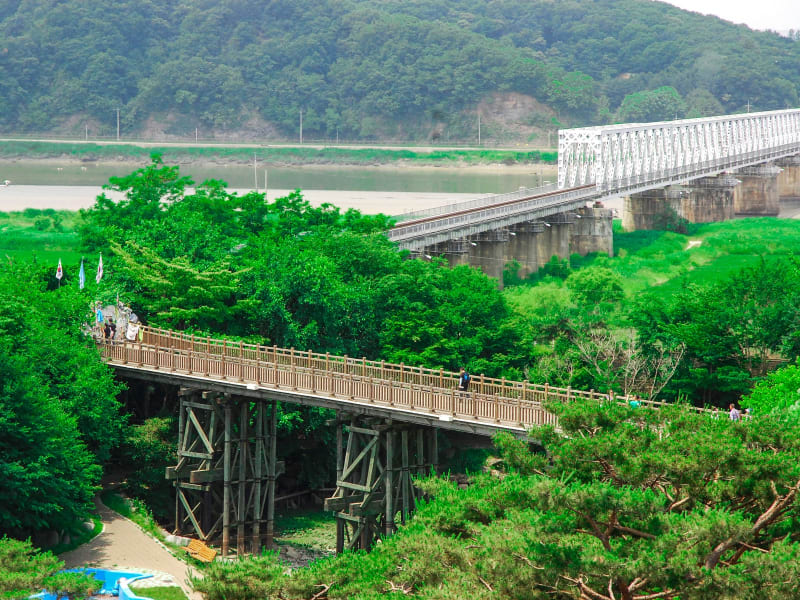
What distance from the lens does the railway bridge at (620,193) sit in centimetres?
8094

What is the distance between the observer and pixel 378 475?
126 feet

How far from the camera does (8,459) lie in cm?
3588

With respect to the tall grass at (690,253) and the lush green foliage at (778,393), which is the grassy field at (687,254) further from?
the lush green foliage at (778,393)

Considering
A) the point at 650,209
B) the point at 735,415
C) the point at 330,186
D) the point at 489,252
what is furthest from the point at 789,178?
the point at 735,415

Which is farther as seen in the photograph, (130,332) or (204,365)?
(130,332)

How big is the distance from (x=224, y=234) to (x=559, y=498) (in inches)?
1467

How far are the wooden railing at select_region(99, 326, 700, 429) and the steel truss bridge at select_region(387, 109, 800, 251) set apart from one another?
26.8 metres

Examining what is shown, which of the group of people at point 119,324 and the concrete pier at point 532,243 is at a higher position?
the concrete pier at point 532,243

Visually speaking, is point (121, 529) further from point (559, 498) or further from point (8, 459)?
point (559, 498)

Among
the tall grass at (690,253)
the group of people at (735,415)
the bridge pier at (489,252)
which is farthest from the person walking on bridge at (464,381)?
the bridge pier at (489,252)

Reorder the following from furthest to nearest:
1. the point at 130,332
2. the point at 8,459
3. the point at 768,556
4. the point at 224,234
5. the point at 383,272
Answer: the point at 224,234 < the point at 383,272 < the point at 130,332 < the point at 8,459 < the point at 768,556

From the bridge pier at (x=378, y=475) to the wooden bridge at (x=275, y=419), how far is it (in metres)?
0.04

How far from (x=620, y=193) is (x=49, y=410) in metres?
77.3

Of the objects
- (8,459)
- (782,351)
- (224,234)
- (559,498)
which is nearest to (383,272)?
(224,234)
